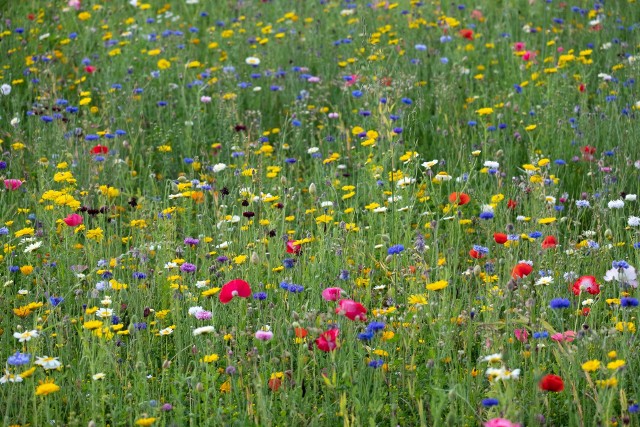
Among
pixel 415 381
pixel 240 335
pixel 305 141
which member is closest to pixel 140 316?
pixel 240 335

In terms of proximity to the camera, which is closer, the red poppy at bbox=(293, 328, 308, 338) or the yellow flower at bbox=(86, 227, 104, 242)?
the red poppy at bbox=(293, 328, 308, 338)

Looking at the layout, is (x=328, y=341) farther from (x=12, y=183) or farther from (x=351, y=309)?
(x=12, y=183)

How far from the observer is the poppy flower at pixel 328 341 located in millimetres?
2447

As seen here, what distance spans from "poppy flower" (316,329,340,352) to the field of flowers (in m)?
0.03

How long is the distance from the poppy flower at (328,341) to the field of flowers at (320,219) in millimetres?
28

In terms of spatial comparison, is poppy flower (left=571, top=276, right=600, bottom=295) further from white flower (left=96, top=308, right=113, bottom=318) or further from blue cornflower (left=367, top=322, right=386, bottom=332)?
white flower (left=96, top=308, right=113, bottom=318)

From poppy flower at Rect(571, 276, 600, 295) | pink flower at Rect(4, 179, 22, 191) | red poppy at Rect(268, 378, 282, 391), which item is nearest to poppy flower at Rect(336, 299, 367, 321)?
red poppy at Rect(268, 378, 282, 391)

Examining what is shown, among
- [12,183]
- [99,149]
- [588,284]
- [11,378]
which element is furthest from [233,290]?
[99,149]

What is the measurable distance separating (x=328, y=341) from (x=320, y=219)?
1142mm

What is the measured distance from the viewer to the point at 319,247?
3477 millimetres

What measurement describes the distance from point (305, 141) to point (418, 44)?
149 centimetres

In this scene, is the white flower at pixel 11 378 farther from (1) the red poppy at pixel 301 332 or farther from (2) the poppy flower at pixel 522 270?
(2) the poppy flower at pixel 522 270

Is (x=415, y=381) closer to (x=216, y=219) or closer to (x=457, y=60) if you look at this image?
(x=216, y=219)

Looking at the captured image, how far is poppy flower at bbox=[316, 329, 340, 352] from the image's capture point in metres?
2.45
